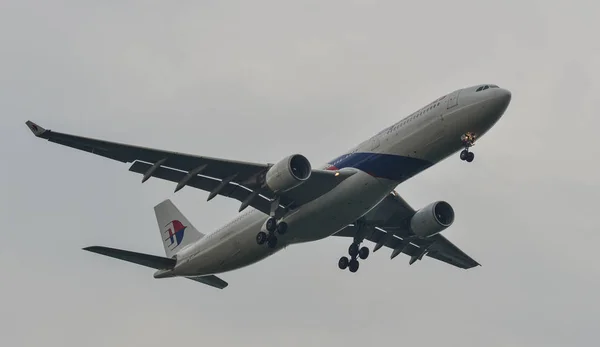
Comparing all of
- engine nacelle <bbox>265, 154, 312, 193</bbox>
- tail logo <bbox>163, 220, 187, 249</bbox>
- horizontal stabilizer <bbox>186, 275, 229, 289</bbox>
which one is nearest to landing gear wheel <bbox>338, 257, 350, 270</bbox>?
horizontal stabilizer <bbox>186, 275, 229, 289</bbox>

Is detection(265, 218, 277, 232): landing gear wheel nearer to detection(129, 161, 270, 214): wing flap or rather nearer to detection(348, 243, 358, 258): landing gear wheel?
detection(129, 161, 270, 214): wing flap

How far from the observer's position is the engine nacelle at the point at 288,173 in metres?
43.1

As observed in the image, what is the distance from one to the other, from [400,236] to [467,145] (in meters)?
11.1

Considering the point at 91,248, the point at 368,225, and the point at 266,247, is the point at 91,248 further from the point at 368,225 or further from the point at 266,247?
the point at 368,225

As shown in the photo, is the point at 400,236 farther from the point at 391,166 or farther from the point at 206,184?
the point at 206,184

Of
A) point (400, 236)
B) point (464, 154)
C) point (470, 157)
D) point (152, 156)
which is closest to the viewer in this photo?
point (470, 157)

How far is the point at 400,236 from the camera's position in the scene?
5284cm

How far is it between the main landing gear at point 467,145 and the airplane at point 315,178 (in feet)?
0.14

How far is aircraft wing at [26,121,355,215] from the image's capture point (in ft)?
143

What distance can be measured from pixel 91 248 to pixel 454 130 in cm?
1783

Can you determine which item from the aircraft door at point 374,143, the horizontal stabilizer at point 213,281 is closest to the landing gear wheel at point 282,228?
the aircraft door at point 374,143

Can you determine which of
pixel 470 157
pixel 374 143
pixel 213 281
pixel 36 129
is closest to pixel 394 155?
pixel 374 143

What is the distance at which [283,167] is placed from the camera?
4334 cm

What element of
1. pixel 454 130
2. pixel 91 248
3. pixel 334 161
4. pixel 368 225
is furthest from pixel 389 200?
pixel 91 248
